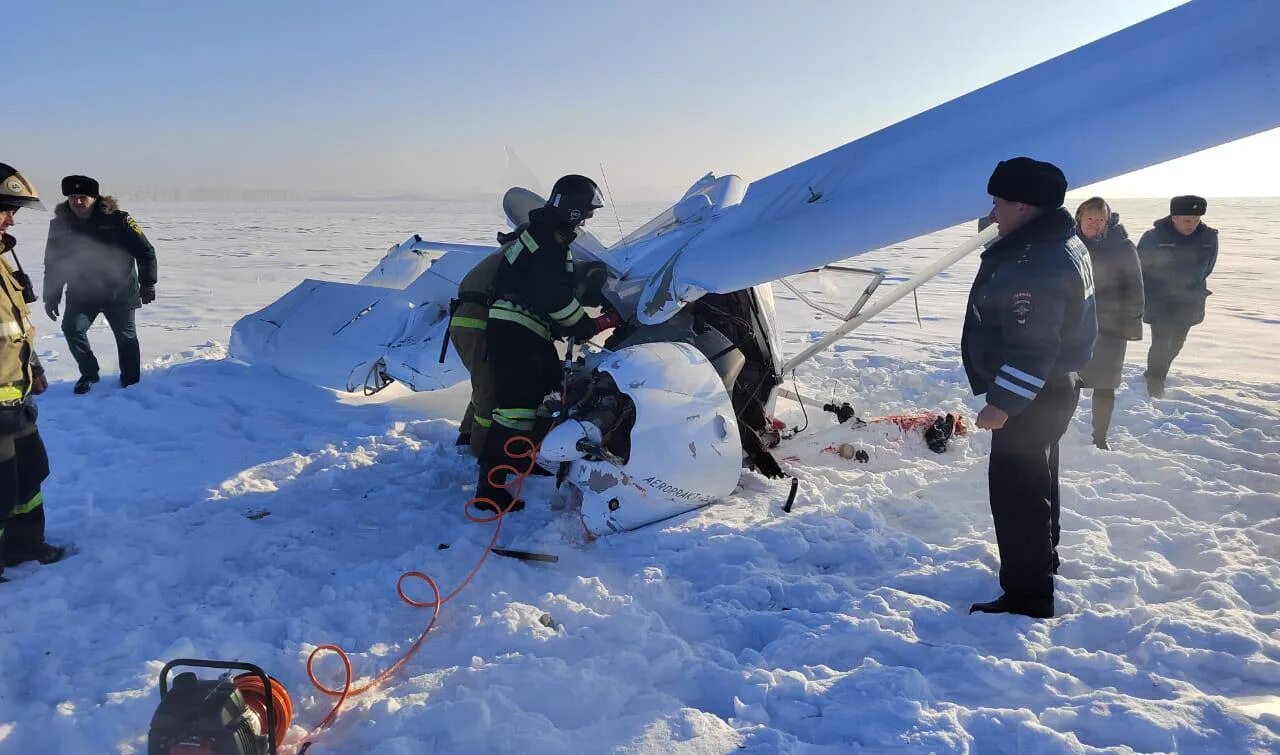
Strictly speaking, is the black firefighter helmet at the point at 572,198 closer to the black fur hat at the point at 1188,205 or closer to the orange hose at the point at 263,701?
the orange hose at the point at 263,701

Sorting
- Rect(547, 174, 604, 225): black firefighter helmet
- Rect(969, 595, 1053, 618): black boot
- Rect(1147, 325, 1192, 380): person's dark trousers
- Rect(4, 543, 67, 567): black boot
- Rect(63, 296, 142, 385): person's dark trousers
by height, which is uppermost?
Rect(547, 174, 604, 225): black firefighter helmet

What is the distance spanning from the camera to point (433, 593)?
11.0ft

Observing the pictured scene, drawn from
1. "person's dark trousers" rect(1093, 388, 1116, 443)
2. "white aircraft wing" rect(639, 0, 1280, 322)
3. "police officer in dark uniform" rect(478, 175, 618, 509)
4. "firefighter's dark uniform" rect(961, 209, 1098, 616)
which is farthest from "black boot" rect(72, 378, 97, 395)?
"person's dark trousers" rect(1093, 388, 1116, 443)

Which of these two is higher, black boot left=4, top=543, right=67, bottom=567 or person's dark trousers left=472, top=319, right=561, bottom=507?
person's dark trousers left=472, top=319, right=561, bottom=507

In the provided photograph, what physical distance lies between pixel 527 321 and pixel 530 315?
44 mm

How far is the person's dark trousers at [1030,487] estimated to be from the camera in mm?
3031

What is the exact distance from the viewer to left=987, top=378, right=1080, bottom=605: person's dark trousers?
9.95ft

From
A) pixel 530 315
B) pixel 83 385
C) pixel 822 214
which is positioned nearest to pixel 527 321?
pixel 530 315

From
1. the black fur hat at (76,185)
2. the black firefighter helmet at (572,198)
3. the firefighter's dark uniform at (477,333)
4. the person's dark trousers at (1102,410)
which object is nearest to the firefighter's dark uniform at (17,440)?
the firefighter's dark uniform at (477,333)

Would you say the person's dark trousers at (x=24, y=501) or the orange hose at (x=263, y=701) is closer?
the orange hose at (x=263, y=701)

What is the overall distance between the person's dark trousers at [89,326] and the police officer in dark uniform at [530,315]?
400 centimetres

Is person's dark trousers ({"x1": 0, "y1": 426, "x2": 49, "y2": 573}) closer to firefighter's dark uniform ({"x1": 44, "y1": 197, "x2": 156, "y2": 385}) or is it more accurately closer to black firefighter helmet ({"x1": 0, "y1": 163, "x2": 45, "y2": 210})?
black firefighter helmet ({"x1": 0, "y1": 163, "x2": 45, "y2": 210})

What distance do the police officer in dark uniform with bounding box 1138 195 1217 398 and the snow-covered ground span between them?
25.4 inches

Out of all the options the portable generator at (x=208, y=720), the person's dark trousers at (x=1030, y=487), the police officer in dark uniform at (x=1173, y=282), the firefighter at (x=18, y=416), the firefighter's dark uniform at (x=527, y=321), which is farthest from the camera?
the police officer in dark uniform at (x=1173, y=282)
